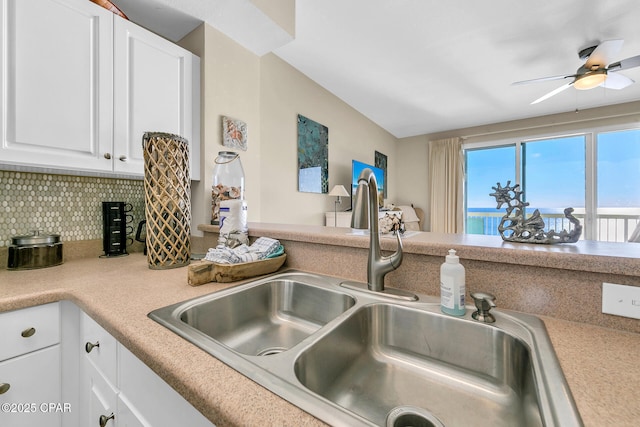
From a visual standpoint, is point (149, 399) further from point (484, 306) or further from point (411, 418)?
point (484, 306)

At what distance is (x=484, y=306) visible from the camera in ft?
2.01

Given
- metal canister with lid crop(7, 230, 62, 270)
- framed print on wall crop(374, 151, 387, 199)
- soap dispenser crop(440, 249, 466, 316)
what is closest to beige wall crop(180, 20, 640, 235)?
framed print on wall crop(374, 151, 387, 199)

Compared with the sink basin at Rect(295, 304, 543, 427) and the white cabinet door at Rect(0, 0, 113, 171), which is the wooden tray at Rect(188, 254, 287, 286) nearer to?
the sink basin at Rect(295, 304, 543, 427)

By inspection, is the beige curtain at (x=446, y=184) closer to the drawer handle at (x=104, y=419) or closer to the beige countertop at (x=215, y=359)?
the beige countertop at (x=215, y=359)

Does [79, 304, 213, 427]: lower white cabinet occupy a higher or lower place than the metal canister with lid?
lower

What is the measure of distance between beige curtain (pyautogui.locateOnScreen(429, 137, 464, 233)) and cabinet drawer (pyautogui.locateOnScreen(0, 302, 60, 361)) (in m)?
5.06

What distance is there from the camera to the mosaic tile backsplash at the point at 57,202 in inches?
44.1

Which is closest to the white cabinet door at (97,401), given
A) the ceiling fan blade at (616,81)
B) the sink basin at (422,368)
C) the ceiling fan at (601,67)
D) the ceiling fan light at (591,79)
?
the sink basin at (422,368)

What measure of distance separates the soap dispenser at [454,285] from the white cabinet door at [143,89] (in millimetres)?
1389

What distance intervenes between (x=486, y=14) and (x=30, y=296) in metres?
3.06

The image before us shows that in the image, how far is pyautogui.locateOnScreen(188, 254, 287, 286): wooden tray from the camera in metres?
0.89

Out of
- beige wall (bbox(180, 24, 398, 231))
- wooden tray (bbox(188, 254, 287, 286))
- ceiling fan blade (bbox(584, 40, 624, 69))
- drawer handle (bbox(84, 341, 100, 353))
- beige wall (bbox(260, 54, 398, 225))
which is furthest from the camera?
beige wall (bbox(260, 54, 398, 225))

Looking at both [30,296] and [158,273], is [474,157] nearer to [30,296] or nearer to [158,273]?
[158,273]

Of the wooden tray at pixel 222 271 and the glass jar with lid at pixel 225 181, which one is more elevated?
the glass jar with lid at pixel 225 181
